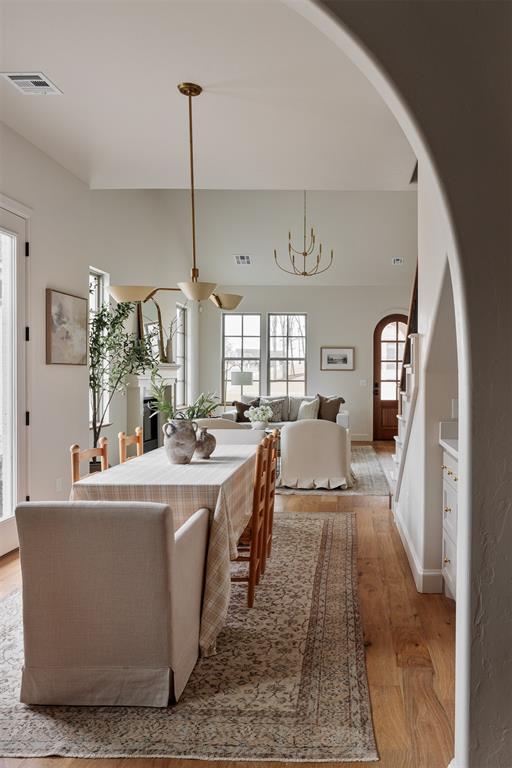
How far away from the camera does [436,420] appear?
3.57 m

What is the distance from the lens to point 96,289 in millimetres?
6445

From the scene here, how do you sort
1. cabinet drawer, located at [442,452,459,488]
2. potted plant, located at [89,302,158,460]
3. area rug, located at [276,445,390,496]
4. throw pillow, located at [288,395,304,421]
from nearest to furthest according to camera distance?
cabinet drawer, located at [442,452,459,488]
potted plant, located at [89,302,158,460]
area rug, located at [276,445,390,496]
throw pillow, located at [288,395,304,421]

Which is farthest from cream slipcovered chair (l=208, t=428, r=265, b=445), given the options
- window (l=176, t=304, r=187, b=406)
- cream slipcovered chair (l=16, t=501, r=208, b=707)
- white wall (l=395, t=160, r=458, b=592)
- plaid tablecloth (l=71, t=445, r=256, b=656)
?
window (l=176, t=304, r=187, b=406)

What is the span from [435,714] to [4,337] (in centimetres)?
346

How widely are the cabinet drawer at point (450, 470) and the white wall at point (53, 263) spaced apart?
2.91 m

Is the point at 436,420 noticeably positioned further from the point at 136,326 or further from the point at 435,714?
the point at 136,326

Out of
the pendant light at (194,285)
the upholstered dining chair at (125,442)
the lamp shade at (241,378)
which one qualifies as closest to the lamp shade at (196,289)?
the pendant light at (194,285)

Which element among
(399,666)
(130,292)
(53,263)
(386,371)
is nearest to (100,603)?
(399,666)

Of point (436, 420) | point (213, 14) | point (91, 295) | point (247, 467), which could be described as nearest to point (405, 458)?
point (436, 420)

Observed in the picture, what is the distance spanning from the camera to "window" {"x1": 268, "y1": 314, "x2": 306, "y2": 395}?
11.6 m

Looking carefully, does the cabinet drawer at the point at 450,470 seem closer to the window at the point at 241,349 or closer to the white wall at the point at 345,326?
the white wall at the point at 345,326

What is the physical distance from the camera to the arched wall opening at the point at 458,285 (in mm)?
1479

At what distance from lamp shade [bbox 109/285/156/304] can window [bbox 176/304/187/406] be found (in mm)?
5941

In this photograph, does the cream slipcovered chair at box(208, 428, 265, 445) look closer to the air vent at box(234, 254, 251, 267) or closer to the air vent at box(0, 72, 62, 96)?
the air vent at box(0, 72, 62, 96)
